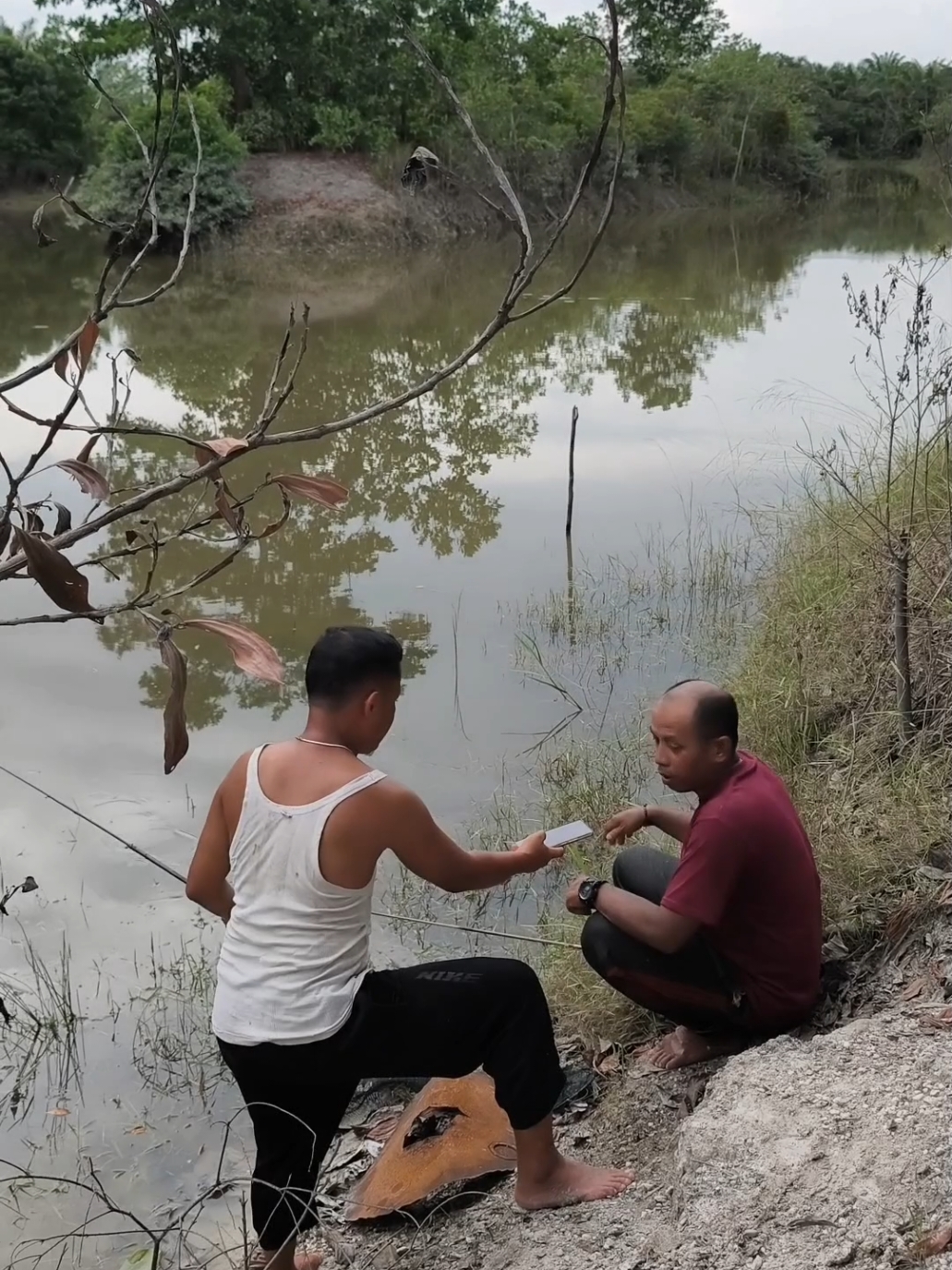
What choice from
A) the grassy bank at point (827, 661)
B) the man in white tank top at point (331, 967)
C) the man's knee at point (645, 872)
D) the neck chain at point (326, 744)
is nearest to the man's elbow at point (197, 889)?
the man in white tank top at point (331, 967)

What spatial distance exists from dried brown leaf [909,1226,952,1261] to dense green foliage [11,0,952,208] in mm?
18932

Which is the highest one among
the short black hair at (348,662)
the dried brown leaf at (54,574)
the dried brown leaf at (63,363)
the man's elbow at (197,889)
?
the dried brown leaf at (63,363)

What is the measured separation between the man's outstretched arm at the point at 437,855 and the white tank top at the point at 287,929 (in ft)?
0.25

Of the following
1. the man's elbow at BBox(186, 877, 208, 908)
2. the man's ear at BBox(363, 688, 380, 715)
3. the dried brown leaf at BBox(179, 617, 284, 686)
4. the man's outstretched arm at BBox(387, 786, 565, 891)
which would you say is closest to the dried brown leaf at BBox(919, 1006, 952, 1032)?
the man's outstretched arm at BBox(387, 786, 565, 891)

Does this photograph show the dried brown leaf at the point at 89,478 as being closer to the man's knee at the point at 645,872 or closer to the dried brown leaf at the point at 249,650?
the dried brown leaf at the point at 249,650

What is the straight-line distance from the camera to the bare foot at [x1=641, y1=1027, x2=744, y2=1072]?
2457 mm

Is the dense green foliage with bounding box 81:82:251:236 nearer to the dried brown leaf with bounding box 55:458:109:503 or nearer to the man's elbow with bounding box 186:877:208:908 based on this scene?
the man's elbow with bounding box 186:877:208:908

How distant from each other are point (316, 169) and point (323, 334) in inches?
476

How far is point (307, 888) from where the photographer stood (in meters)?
1.89

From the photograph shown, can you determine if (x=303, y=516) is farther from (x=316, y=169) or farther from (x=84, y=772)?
(x=316, y=169)

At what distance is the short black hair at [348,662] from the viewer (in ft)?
6.29

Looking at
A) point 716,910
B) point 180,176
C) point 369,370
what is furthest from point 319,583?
point 180,176

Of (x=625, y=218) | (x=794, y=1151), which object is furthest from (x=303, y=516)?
(x=625, y=218)

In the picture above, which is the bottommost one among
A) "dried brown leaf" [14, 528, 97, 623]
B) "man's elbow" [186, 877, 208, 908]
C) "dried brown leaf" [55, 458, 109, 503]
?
"man's elbow" [186, 877, 208, 908]
